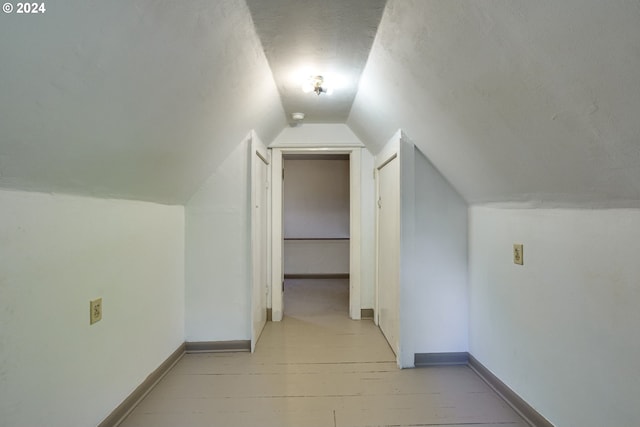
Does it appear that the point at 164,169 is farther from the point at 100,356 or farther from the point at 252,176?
the point at 100,356

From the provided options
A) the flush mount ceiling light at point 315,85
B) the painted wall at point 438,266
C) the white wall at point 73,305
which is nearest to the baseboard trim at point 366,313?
the painted wall at point 438,266

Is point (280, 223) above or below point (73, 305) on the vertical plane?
above

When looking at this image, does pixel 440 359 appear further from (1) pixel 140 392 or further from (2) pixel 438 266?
(1) pixel 140 392

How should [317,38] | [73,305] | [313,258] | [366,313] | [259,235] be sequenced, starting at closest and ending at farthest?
[73,305] < [317,38] < [259,235] < [366,313] < [313,258]

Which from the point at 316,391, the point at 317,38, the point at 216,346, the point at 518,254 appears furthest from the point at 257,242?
the point at 518,254

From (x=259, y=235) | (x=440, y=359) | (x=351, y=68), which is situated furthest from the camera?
(x=259, y=235)

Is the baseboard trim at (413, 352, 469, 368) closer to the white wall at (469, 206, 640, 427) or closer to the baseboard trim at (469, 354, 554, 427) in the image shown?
the baseboard trim at (469, 354, 554, 427)

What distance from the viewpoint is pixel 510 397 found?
1723 millimetres

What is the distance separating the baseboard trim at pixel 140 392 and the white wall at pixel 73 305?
34 millimetres

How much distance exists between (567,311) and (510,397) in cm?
71

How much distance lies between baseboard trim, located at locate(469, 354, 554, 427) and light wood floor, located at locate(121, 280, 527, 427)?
4cm

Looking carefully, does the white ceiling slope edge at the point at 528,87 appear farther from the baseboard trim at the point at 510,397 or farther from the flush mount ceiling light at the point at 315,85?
the baseboard trim at the point at 510,397

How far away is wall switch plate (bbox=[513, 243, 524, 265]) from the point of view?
166 cm

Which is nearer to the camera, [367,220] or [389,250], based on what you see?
[389,250]
